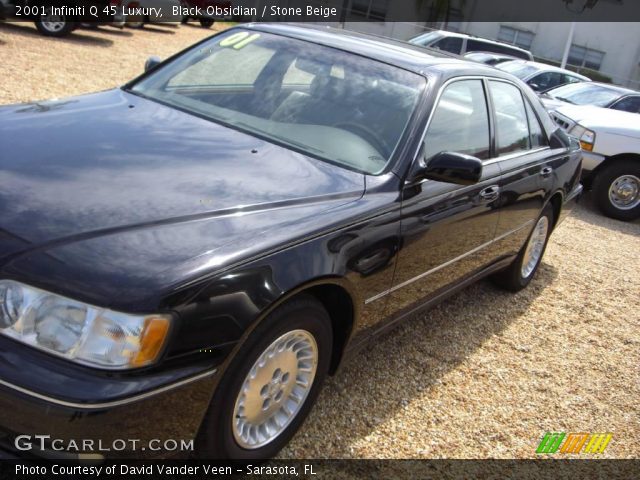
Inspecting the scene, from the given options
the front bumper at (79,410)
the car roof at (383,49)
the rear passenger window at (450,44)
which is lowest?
the rear passenger window at (450,44)

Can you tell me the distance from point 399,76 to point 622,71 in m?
29.4

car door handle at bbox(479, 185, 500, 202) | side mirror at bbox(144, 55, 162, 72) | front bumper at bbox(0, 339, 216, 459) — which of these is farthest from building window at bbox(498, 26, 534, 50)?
front bumper at bbox(0, 339, 216, 459)

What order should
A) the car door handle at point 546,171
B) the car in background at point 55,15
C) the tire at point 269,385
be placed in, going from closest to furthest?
the tire at point 269,385
the car door handle at point 546,171
the car in background at point 55,15

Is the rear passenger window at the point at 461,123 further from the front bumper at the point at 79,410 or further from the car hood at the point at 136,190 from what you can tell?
the front bumper at the point at 79,410

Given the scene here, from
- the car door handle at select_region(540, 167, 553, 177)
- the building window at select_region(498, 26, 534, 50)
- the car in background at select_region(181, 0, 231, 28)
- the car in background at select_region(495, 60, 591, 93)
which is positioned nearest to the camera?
the car door handle at select_region(540, 167, 553, 177)

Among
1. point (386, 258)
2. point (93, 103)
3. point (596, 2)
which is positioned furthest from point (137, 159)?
point (596, 2)

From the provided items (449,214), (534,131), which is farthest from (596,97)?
(449,214)

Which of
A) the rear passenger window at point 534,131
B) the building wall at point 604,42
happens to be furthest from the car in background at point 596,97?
the building wall at point 604,42

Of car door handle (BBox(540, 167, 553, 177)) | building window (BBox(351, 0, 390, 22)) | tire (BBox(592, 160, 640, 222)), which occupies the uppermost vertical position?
car door handle (BBox(540, 167, 553, 177))

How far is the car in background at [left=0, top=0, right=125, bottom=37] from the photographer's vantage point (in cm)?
1127

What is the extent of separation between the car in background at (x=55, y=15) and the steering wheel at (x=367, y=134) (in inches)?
389

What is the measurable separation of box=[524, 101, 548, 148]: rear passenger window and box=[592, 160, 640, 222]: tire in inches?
159

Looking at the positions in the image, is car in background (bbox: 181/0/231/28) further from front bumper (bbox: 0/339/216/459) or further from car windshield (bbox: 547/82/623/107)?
front bumper (bbox: 0/339/216/459)

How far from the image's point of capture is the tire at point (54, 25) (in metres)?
12.0
